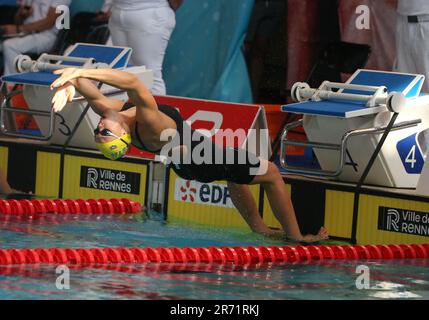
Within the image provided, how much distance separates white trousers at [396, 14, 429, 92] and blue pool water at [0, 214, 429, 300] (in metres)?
1.62

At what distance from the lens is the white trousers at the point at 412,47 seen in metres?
8.47

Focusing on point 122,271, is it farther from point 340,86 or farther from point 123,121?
point 340,86

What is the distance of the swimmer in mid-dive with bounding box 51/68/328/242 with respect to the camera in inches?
277

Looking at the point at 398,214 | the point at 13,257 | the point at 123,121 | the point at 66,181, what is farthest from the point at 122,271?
the point at 66,181

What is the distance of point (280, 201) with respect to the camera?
7.82 m

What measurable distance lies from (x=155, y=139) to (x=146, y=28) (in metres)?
2.37

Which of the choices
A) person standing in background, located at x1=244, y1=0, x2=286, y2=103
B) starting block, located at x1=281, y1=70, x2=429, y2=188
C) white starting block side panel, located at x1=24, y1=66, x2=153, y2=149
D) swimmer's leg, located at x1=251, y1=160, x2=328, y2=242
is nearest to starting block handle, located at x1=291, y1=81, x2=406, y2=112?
starting block, located at x1=281, y1=70, x2=429, y2=188

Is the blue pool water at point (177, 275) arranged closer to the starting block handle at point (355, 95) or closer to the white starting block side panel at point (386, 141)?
the white starting block side panel at point (386, 141)

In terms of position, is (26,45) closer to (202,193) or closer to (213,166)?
(202,193)

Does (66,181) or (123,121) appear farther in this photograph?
(66,181)

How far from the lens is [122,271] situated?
6645 millimetres

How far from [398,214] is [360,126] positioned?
0.60 metres

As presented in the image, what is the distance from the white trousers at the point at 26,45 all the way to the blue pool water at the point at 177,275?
3416mm
